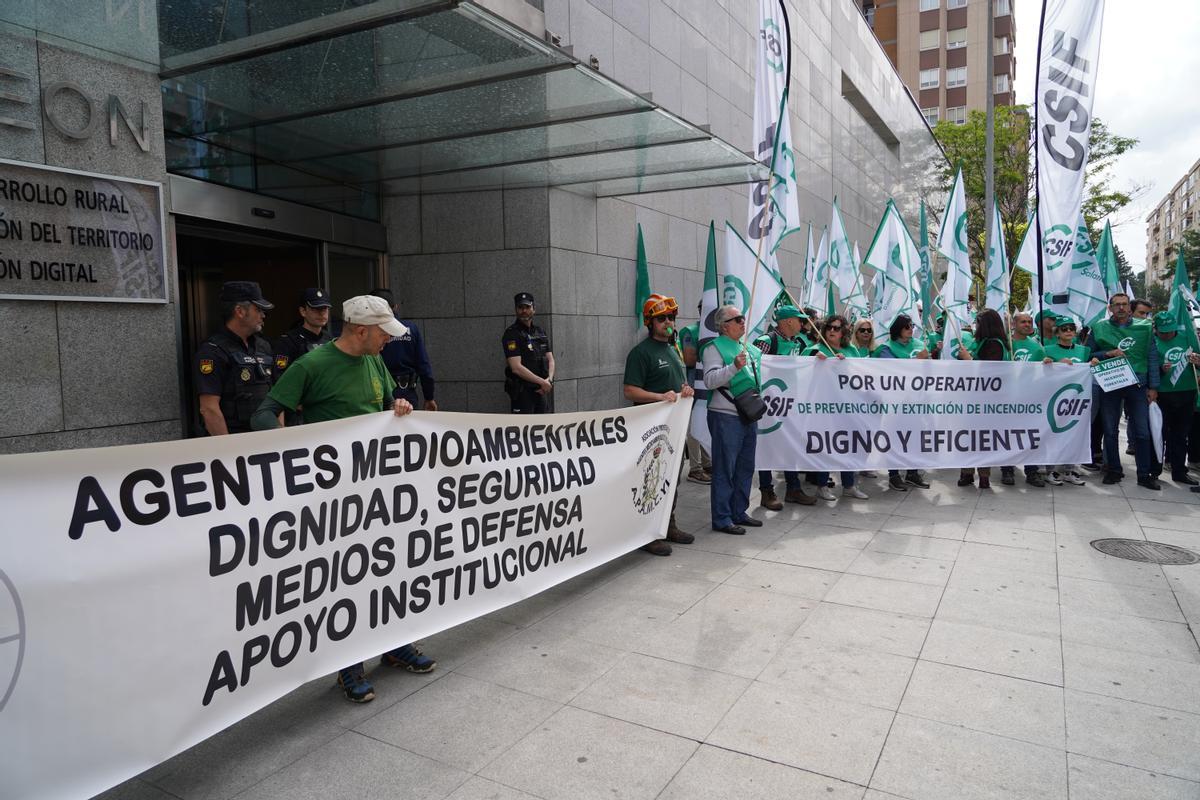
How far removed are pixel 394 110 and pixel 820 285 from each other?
1084 cm

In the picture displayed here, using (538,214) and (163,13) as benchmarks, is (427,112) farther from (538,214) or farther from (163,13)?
(538,214)

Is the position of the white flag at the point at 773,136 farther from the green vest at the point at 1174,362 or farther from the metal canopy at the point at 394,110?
the green vest at the point at 1174,362

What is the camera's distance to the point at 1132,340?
329 inches

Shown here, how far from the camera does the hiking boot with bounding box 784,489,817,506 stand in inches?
299

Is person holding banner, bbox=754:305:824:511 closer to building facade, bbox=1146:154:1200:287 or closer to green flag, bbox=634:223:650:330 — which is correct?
green flag, bbox=634:223:650:330

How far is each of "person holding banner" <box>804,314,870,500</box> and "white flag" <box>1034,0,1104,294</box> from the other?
2.23 m

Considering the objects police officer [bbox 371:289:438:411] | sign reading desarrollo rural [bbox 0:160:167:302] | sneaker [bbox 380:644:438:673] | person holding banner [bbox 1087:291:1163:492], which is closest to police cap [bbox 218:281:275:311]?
sign reading desarrollo rural [bbox 0:160:167:302]

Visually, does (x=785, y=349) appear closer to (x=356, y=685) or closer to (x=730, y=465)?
(x=730, y=465)

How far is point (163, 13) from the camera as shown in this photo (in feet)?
16.8

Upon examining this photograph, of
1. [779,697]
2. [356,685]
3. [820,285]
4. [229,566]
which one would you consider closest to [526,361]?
[356,685]

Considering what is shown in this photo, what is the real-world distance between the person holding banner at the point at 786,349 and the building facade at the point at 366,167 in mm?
1728

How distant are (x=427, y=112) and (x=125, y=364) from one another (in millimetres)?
2899

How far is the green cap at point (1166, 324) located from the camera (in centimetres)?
825

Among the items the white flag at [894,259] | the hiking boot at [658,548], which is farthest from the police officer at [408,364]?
the white flag at [894,259]
